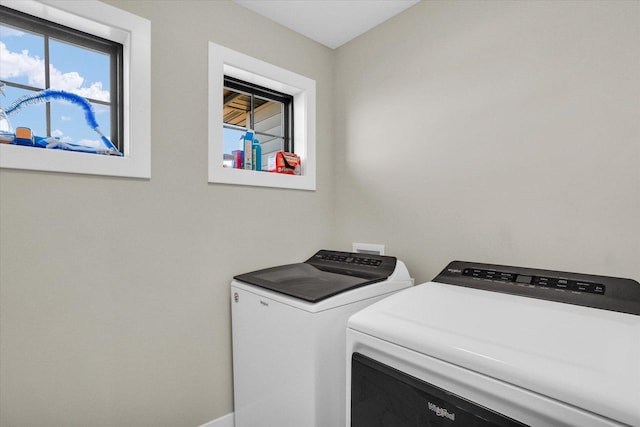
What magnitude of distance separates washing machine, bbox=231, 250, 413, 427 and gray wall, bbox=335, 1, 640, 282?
1.45 ft

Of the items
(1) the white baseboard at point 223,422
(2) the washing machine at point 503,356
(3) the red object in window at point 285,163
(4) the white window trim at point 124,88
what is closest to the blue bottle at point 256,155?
(3) the red object in window at point 285,163

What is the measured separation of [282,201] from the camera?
195 centimetres

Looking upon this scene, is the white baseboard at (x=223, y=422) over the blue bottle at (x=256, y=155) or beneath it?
beneath

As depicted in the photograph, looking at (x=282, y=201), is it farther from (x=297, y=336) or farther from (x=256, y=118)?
(x=297, y=336)

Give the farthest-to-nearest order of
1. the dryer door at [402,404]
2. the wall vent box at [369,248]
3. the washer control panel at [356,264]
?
the wall vent box at [369,248] < the washer control panel at [356,264] < the dryer door at [402,404]

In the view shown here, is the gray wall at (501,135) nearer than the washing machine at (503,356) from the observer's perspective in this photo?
No

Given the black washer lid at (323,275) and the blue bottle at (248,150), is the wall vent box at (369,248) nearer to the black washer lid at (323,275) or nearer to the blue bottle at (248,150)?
the black washer lid at (323,275)

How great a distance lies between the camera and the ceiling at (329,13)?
1.76 m

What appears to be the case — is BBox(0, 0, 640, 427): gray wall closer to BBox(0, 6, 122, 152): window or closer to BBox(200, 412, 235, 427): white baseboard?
BBox(200, 412, 235, 427): white baseboard

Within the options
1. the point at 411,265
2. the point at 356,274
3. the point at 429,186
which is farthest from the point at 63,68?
the point at 411,265

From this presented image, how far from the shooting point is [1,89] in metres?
1.24

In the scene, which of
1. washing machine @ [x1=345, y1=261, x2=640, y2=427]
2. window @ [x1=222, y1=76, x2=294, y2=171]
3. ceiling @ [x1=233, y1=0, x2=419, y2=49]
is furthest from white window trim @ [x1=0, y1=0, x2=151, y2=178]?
washing machine @ [x1=345, y1=261, x2=640, y2=427]

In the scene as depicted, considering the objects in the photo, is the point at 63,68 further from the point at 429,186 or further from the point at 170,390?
the point at 429,186

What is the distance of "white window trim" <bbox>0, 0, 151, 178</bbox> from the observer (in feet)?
3.96
